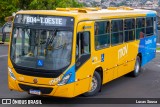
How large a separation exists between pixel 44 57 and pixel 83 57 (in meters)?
1.20

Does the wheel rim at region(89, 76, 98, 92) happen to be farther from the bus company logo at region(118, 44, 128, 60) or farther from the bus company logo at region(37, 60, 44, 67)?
the bus company logo at region(118, 44, 128, 60)

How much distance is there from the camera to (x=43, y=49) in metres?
11.3

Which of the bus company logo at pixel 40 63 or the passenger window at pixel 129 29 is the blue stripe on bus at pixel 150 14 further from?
the bus company logo at pixel 40 63

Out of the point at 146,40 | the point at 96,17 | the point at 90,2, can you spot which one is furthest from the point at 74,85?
the point at 90,2

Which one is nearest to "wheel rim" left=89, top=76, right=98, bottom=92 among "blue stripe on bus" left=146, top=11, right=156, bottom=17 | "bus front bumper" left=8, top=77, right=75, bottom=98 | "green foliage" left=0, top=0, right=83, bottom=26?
"bus front bumper" left=8, top=77, right=75, bottom=98

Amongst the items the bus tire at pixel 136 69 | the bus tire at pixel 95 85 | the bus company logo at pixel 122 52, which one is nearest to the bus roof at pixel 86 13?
the bus company logo at pixel 122 52

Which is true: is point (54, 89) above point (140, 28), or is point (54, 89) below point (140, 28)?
below

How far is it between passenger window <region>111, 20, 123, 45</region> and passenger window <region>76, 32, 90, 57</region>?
2.24m

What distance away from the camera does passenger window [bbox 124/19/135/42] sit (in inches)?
608

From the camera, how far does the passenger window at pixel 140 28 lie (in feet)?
54.9

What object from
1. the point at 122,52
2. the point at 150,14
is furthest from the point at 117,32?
the point at 150,14

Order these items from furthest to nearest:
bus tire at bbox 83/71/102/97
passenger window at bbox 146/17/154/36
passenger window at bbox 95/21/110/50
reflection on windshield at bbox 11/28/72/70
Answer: passenger window at bbox 146/17/154/36
passenger window at bbox 95/21/110/50
bus tire at bbox 83/71/102/97
reflection on windshield at bbox 11/28/72/70

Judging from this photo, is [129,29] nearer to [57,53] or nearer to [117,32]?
[117,32]

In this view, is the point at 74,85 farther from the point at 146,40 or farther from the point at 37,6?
the point at 37,6
